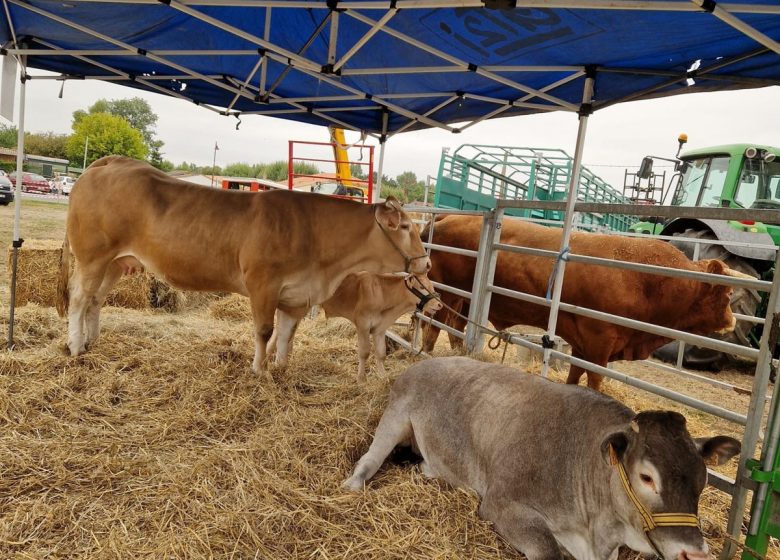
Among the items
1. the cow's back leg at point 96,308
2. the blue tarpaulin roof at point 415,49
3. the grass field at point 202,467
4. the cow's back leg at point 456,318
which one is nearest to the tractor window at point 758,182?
the grass field at point 202,467

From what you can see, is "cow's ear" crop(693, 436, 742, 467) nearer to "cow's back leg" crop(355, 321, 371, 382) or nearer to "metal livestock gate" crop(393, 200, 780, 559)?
"metal livestock gate" crop(393, 200, 780, 559)

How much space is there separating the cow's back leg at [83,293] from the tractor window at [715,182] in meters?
9.43

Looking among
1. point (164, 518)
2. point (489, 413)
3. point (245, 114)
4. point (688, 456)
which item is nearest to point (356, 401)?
point (489, 413)

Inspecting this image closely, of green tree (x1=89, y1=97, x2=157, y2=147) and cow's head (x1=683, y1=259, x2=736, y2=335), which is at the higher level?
green tree (x1=89, y1=97, x2=157, y2=147)

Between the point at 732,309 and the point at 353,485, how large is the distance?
657 cm

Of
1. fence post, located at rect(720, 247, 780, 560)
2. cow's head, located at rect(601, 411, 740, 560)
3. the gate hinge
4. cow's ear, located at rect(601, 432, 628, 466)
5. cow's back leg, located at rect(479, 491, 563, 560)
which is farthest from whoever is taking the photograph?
fence post, located at rect(720, 247, 780, 560)

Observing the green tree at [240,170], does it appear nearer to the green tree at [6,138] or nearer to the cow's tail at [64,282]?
the green tree at [6,138]

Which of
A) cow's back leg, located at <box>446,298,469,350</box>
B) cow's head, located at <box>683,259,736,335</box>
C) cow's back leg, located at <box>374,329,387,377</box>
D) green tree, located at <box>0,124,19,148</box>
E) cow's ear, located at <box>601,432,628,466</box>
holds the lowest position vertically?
cow's back leg, located at <box>374,329,387,377</box>

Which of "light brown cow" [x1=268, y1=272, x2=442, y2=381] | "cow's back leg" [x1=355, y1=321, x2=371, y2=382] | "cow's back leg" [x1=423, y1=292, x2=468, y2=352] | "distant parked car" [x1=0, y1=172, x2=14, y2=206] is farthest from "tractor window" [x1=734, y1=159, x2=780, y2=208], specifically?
"distant parked car" [x1=0, y1=172, x2=14, y2=206]

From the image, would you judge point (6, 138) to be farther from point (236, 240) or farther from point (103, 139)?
point (236, 240)

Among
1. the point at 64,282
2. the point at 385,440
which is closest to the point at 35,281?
the point at 64,282

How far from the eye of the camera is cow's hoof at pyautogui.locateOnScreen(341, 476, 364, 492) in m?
3.12

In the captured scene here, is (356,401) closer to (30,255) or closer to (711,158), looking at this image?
(30,255)

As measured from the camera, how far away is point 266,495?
289 cm
